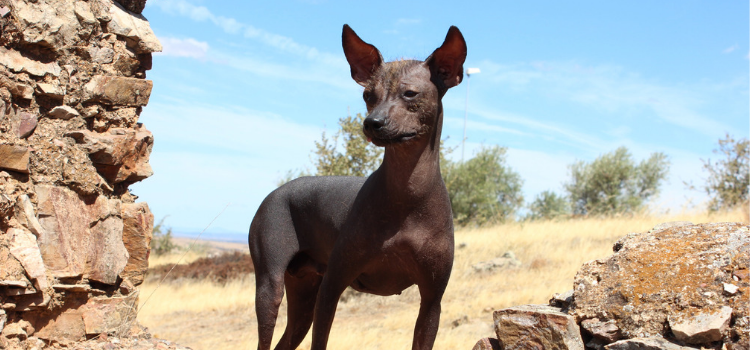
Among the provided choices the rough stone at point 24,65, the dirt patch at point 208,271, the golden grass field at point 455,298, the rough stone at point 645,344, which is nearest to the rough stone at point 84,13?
the rough stone at point 24,65

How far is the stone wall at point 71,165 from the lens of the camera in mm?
4113

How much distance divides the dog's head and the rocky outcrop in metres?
1.47

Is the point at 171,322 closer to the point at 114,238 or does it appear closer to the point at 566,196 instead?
the point at 114,238

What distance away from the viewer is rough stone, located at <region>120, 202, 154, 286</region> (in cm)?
502

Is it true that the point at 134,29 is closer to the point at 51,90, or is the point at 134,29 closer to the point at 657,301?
the point at 51,90

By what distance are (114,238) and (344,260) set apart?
2.13 meters

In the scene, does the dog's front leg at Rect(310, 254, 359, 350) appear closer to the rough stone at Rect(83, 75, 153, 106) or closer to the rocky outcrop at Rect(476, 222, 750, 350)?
the rocky outcrop at Rect(476, 222, 750, 350)

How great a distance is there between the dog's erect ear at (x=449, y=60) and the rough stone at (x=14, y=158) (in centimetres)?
277

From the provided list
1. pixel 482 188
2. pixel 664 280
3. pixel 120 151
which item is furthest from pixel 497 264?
pixel 482 188

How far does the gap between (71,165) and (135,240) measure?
84 centimetres

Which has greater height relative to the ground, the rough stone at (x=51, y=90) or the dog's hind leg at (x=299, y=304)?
the rough stone at (x=51, y=90)

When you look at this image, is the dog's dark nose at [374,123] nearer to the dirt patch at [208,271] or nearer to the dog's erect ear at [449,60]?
the dog's erect ear at [449,60]

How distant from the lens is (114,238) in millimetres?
4855

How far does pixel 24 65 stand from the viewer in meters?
4.29
